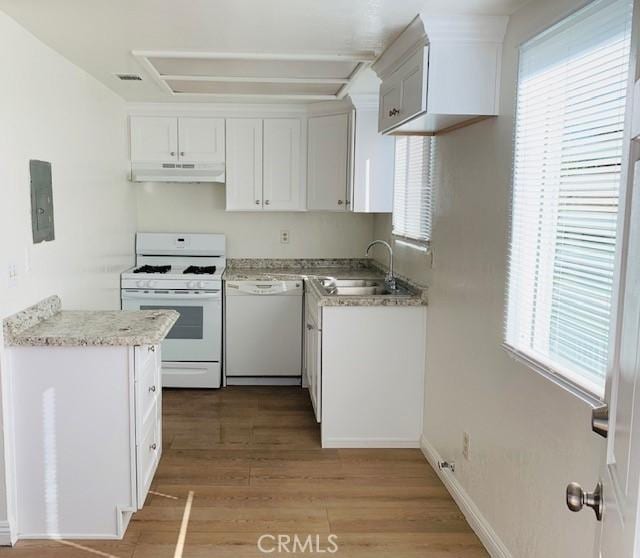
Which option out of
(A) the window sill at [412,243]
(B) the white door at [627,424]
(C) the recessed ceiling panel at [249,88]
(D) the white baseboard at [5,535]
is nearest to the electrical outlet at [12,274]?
(D) the white baseboard at [5,535]

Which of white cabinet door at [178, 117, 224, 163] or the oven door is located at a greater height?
white cabinet door at [178, 117, 224, 163]

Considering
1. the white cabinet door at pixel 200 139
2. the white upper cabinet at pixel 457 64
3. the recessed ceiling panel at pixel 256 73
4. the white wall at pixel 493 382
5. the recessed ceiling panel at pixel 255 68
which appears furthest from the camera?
the white cabinet door at pixel 200 139

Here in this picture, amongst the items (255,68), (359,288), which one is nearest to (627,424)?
(255,68)

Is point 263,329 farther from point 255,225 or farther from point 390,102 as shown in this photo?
point 390,102

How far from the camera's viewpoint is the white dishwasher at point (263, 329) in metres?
4.99

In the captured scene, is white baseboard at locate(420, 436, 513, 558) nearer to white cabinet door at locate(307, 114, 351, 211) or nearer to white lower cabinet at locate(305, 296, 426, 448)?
white lower cabinet at locate(305, 296, 426, 448)

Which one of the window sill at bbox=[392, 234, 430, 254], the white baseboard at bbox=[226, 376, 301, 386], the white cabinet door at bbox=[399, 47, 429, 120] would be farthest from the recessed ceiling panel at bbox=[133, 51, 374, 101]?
the white baseboard at bbox=[226, 376, 301, 386]

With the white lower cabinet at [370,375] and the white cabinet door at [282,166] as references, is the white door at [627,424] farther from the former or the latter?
the white cabinet door at [282,166]

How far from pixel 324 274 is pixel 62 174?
2413mm

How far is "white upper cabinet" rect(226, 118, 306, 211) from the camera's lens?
5.12 metres

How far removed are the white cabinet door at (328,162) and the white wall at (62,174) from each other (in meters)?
1.49

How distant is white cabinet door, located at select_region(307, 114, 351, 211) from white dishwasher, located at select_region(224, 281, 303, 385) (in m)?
0.72

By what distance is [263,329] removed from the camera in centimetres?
504

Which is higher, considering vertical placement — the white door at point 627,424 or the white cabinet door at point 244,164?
the white cabinet door at point 244,164
